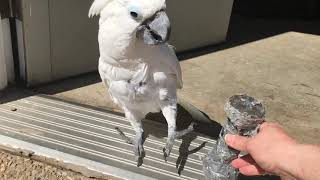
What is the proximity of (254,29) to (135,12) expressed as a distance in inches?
81.6

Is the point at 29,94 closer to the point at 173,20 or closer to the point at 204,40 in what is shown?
the point at 173,20

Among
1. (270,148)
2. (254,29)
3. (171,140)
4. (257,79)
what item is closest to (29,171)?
(171,140)

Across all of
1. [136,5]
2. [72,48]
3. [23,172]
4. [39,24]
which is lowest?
[23,172]

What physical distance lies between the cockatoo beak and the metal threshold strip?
54 cm

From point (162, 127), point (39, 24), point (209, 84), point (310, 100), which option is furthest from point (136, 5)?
point (310, 100)

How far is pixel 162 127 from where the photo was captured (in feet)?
6.73

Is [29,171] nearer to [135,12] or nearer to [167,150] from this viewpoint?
[167,150]

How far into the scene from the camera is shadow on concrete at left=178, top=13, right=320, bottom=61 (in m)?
3.03

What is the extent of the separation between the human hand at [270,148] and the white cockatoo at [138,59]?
0.44 metres

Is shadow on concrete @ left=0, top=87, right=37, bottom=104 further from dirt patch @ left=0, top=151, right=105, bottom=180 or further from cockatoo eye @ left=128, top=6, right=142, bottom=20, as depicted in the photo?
cockatoo eye @ left=128, top=6, right=142, bottom=20

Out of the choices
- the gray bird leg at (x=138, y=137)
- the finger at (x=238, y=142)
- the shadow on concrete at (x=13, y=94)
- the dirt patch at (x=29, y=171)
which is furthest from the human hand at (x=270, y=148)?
the shadow on concrete at (x=13, y=94)

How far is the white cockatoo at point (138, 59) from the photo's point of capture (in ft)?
4.84

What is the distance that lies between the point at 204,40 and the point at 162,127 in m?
1.05

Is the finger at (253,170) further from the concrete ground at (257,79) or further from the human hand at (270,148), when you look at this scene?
the concrete ground at (257,79)
